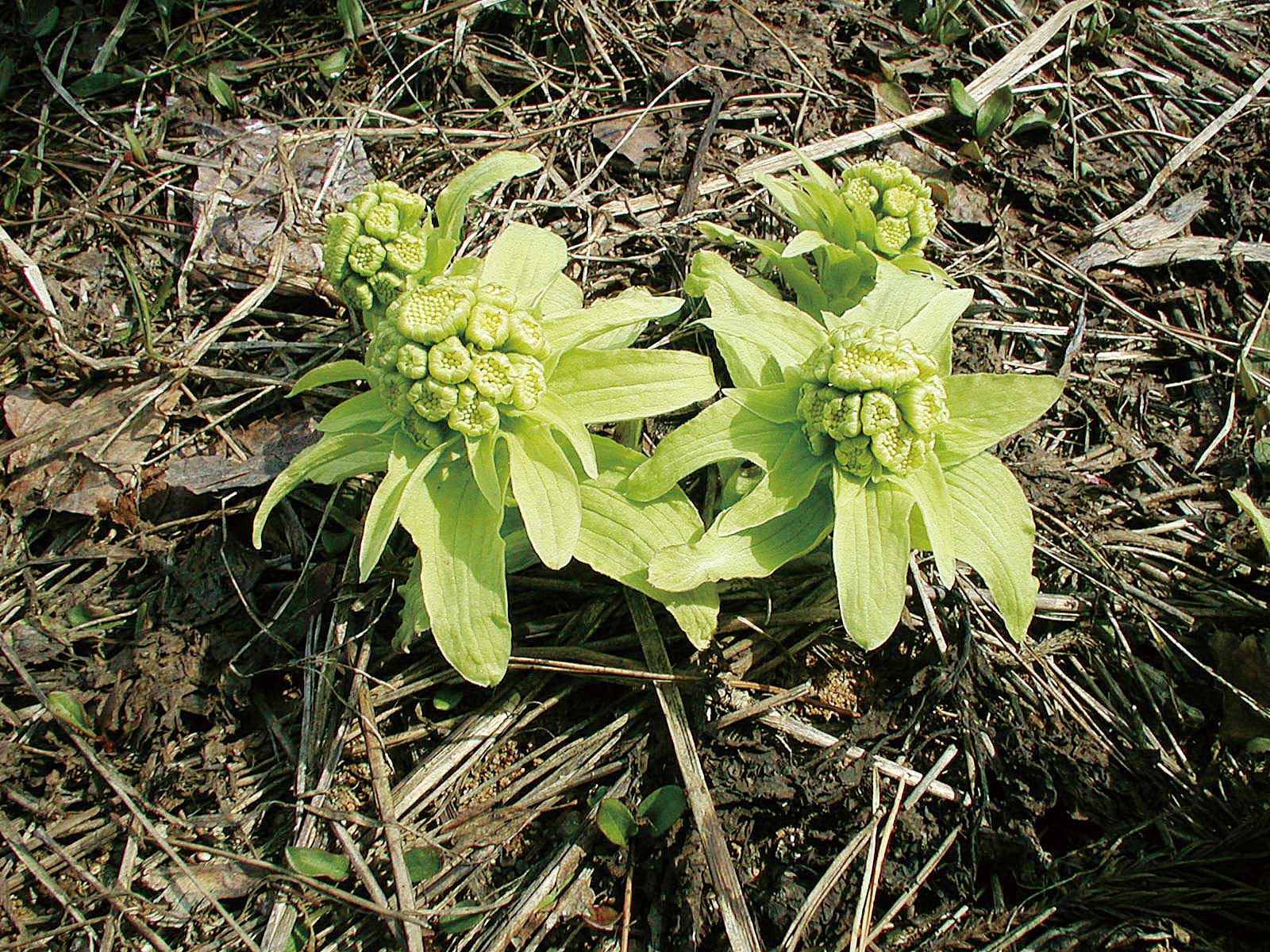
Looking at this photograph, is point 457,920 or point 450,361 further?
point 457,920

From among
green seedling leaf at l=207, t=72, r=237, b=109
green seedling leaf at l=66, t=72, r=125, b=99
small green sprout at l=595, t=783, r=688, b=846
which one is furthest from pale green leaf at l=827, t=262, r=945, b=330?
green seedling leaf at l=66, t=72, r=125, b=99

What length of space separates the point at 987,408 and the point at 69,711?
141 inches

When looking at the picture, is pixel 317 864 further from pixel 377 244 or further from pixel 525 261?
pixel 525 261

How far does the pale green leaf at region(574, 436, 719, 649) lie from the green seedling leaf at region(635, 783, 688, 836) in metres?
0.58

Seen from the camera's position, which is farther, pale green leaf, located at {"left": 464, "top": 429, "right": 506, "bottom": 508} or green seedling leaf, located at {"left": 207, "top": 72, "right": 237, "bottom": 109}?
green seedling leaf, located at {"left": 207, "top": 72, "right": 237, "bottom": 109}

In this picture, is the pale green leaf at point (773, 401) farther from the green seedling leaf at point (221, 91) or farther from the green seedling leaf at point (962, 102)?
the green seedling leaf at point (221, 91)

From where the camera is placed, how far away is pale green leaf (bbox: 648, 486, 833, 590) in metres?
3.03

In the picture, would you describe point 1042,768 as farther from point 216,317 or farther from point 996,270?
point 216,317

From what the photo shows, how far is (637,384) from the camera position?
3145 millimetres

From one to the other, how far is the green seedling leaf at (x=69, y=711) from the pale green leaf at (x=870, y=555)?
2835 mm

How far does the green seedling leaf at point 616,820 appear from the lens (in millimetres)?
3248

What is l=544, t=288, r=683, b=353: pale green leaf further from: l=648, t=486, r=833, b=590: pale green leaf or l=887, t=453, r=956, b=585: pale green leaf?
l=887, t=453, r=956, b=585: pale green leaf

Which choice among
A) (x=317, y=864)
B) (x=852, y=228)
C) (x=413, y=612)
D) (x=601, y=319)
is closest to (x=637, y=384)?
(x=601, y=319)

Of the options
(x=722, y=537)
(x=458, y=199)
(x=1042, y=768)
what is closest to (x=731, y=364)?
(x=722, y=537)
